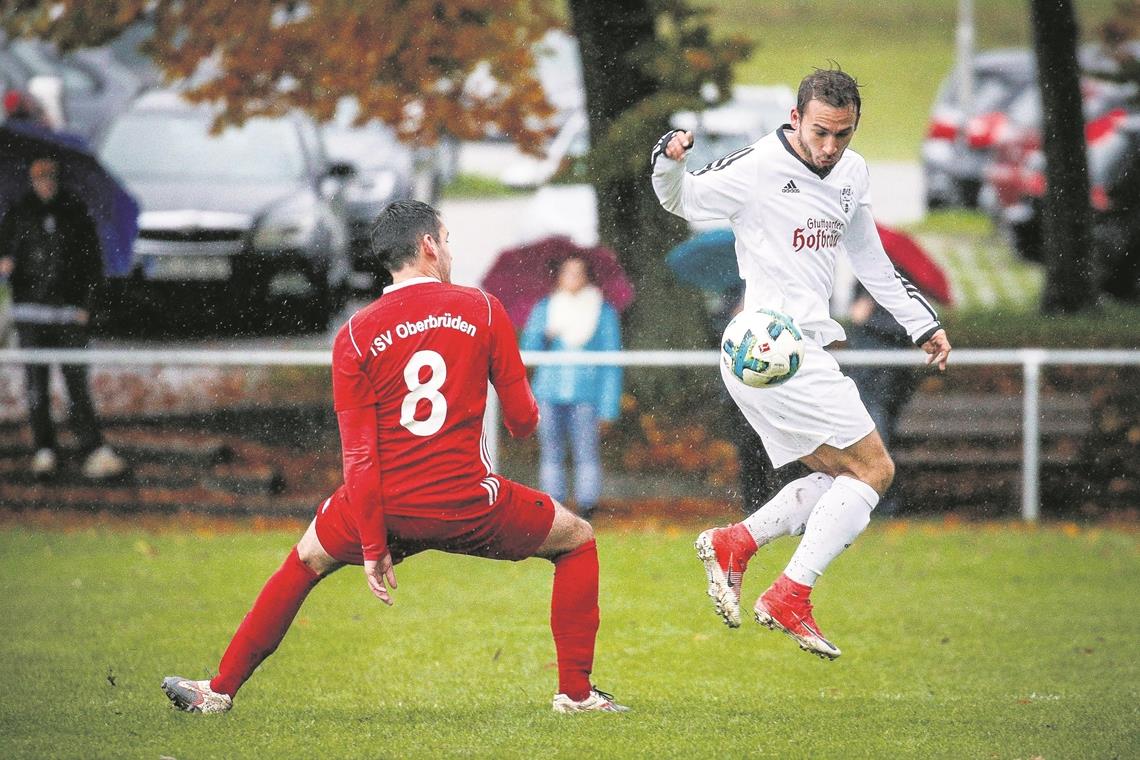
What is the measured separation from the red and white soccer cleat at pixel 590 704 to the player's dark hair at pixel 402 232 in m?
1.58

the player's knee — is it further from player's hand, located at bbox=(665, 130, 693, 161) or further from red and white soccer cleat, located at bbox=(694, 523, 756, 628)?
player's hand, located at bbox=(665, 130, 693, 161)

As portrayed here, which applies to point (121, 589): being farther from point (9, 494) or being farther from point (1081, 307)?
point (1081, 307)

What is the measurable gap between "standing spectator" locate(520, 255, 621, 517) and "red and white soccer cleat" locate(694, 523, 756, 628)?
4044mm

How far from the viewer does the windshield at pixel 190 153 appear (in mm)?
11836

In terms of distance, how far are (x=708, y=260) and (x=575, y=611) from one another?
14.4 ft

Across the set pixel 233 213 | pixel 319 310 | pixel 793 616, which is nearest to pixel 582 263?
pixel 319 310

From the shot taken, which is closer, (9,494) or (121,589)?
(121,589)

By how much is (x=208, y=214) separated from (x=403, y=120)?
5.80ft

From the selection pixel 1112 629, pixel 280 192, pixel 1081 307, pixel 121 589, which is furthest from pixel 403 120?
pixel 1112 629

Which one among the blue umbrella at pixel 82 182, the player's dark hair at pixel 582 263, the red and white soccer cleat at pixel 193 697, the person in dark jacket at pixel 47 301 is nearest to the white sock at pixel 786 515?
the red and white soccer cleat at pixel 193 697

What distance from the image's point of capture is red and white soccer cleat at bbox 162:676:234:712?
555cm

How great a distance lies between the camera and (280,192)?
11.8m

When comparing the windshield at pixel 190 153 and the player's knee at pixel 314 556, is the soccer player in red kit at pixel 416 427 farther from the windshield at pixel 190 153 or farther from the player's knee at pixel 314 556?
the windshield at pixel 190 153

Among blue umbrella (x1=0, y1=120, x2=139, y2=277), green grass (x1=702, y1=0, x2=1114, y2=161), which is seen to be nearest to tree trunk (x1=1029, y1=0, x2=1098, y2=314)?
green grass (x1=702, y1=0, x2=1114, y2=161)
